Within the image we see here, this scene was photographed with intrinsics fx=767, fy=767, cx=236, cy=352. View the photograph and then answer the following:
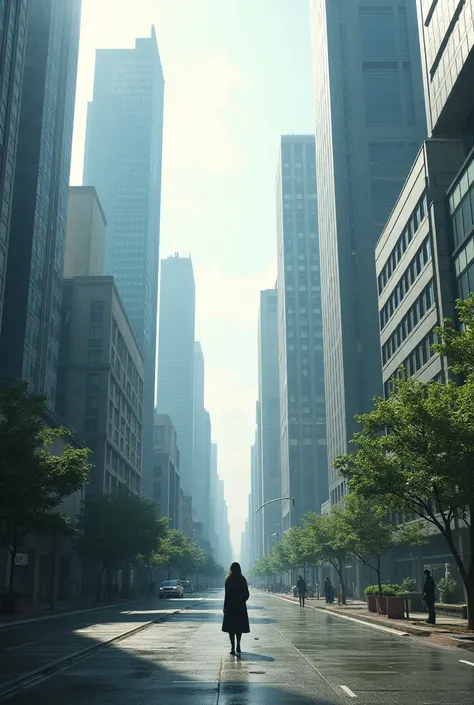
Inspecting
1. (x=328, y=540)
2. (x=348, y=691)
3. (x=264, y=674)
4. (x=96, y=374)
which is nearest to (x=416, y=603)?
(x=328, y=540)

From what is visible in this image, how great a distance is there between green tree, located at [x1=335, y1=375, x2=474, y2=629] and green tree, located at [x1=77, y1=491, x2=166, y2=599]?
3703cm

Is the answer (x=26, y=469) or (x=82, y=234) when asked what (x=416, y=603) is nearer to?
(x=26, y=469)

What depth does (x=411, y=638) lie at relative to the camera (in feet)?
76.5

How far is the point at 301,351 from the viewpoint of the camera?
187375 mm

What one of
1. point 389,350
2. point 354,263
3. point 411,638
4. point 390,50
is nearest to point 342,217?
point 354,263

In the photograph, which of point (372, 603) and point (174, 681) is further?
point (372, 603)

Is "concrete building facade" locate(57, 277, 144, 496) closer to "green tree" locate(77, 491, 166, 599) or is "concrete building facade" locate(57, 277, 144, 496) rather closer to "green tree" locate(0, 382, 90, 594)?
"green tree" locate(77, 491, 166, 599)

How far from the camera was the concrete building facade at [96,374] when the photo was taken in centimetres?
8506

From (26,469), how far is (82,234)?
3146 inches

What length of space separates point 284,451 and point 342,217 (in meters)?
96.5

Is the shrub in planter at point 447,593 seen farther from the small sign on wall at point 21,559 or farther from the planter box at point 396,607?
the small sign on wall at point 21,559

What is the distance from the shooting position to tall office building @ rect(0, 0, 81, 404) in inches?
2822

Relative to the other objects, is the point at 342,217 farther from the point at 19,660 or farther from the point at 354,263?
the point at 19,660

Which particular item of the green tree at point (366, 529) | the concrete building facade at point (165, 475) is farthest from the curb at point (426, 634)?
the concrete building facade at point (165, 475)
